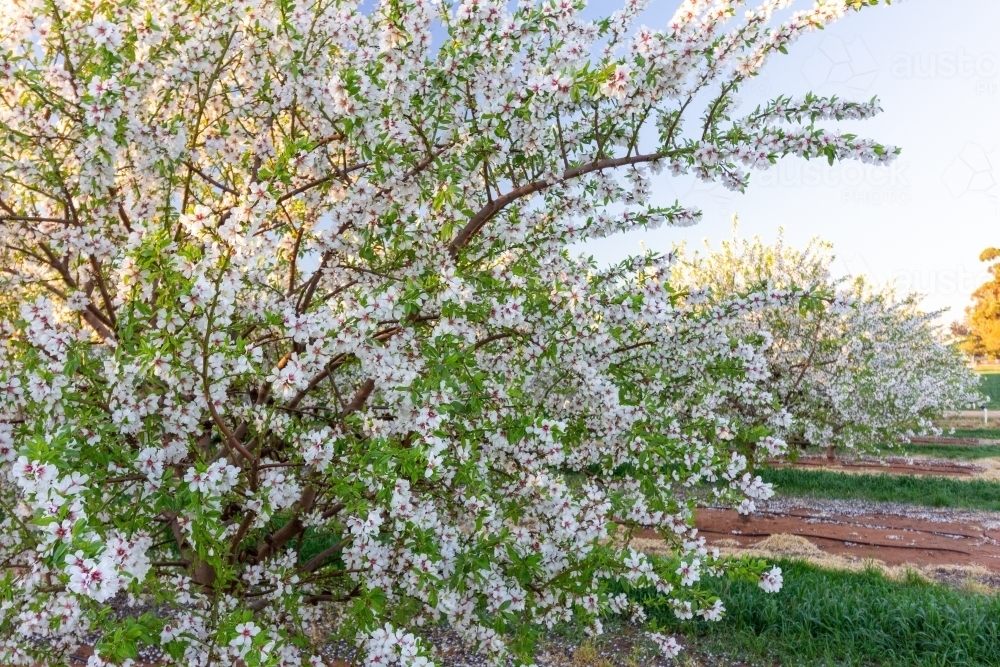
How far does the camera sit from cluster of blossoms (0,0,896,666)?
3436 mm

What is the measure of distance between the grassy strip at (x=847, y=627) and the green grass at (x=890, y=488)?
8043 mm

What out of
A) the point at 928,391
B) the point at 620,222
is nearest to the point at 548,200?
the point at 620,222

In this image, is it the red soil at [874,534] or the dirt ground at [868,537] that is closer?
the dirt ground at [868,537]

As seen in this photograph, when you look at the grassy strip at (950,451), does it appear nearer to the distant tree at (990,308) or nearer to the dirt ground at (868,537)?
the dirt ground at (868,537)

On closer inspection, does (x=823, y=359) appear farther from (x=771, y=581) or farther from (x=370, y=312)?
(x=370, y=312)

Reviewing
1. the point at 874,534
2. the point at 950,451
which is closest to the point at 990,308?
the point at 950,451

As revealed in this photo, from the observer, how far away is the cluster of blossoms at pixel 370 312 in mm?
3436

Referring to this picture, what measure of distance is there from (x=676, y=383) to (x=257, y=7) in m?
4.38

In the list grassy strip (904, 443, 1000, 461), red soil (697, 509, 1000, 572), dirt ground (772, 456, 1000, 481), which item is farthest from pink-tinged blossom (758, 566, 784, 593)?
grassy strip (904, 443, 1000, 461)

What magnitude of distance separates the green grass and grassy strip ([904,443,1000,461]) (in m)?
5.42

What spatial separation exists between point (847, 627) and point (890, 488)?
1084 cm

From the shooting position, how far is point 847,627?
6875 mm

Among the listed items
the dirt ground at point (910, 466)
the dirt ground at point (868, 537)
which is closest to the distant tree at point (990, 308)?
the dirt ground at point (910, 466)

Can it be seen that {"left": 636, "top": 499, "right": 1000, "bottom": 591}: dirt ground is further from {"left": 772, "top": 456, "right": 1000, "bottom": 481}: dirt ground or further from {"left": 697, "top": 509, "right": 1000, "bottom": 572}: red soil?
{"left": 772, "top": 456, "right": 1000, "bottom": 481}: dirt ground
